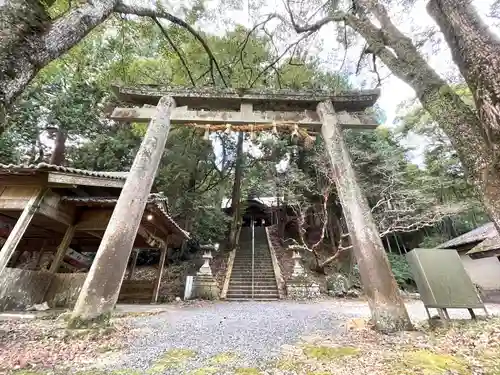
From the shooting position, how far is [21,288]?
543 cm

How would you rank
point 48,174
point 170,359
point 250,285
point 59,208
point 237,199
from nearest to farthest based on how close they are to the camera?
point 170,359, point 48,174, point 59,208, point 250,285, point 237,199

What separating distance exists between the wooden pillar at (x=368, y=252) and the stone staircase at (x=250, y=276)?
703cm

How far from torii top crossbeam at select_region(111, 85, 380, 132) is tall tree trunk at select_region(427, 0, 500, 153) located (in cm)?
247

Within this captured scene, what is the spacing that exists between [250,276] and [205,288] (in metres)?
2.74

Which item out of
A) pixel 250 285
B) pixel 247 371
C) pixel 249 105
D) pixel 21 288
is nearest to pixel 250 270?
pixel 250 285

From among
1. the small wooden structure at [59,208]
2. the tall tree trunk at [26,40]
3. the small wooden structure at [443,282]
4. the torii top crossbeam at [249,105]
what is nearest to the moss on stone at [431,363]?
the small wooden structure at [443,282]

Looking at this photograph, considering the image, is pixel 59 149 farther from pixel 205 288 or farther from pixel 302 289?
pixel 302 289

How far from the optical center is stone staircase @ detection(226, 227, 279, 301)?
1044 centimetres

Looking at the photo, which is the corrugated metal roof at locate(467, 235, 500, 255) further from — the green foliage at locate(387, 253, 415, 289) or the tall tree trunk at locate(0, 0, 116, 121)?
the tall tree trunk at locate(0, 0, 116, 121)

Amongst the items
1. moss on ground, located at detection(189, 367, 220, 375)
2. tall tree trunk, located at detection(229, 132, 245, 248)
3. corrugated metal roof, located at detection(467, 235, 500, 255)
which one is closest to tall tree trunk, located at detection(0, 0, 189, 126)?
moss on ground, located at detection(189, 367, 220, 375)

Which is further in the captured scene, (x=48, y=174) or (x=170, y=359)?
(x=48, y=174)

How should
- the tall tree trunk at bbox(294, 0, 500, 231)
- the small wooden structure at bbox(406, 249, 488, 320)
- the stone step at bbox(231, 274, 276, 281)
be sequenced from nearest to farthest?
the tall tree trunk at bbox(294, 0, 500, 231) → the small wooden structure at bbox(406, 249, 488, 320) → the stone step at bbox(231, 274, 276, 281)

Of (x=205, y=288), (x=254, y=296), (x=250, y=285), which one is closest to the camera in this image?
(x=205, y=288)

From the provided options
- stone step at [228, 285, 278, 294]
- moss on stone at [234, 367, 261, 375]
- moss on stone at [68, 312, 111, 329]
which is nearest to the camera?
moss on stone at [234, 367, 261, 375]
